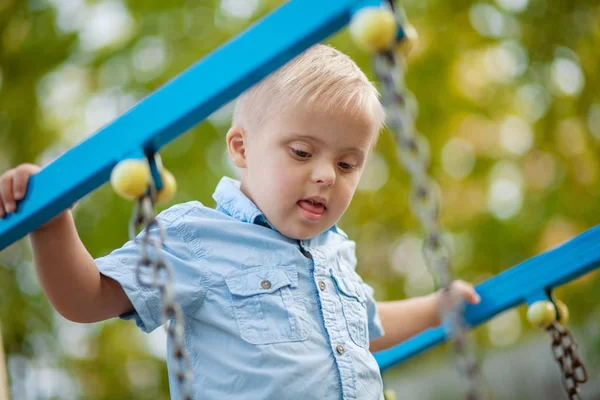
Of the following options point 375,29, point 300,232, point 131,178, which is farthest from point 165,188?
point 300,232

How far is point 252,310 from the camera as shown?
140 centimetres

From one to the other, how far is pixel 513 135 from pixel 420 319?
466 centimetres

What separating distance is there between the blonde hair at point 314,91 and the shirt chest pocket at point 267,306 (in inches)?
13.3

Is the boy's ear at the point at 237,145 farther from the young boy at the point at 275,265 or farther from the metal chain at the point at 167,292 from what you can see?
the metal chain at the point at 167,292

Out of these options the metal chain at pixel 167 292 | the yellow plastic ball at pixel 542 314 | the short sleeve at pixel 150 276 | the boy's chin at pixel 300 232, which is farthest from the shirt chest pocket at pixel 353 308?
the metal chain at pixel 167 292

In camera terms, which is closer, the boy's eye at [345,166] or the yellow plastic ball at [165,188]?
the yellow plastic ball at [165,188]

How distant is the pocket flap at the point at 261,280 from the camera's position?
141 cm

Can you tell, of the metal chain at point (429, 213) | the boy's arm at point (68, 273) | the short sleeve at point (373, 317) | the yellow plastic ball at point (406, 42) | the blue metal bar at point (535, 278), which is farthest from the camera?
the short sleeve at point (373, 317)

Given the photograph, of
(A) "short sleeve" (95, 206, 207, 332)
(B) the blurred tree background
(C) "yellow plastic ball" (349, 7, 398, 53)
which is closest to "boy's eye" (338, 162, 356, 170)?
(A) "short sleeve" (95, 206, 207, 332)

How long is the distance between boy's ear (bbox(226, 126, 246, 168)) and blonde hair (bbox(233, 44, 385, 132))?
19 mm

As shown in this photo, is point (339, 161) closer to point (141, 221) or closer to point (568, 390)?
point (141, 221)

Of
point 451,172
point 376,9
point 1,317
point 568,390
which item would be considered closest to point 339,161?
point 376,9

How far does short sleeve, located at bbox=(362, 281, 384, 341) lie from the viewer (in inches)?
71.7

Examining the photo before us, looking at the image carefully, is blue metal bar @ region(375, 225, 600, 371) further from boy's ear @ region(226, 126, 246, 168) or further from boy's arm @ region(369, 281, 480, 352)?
boy's ear @ region(226, 126, 246, 168)
